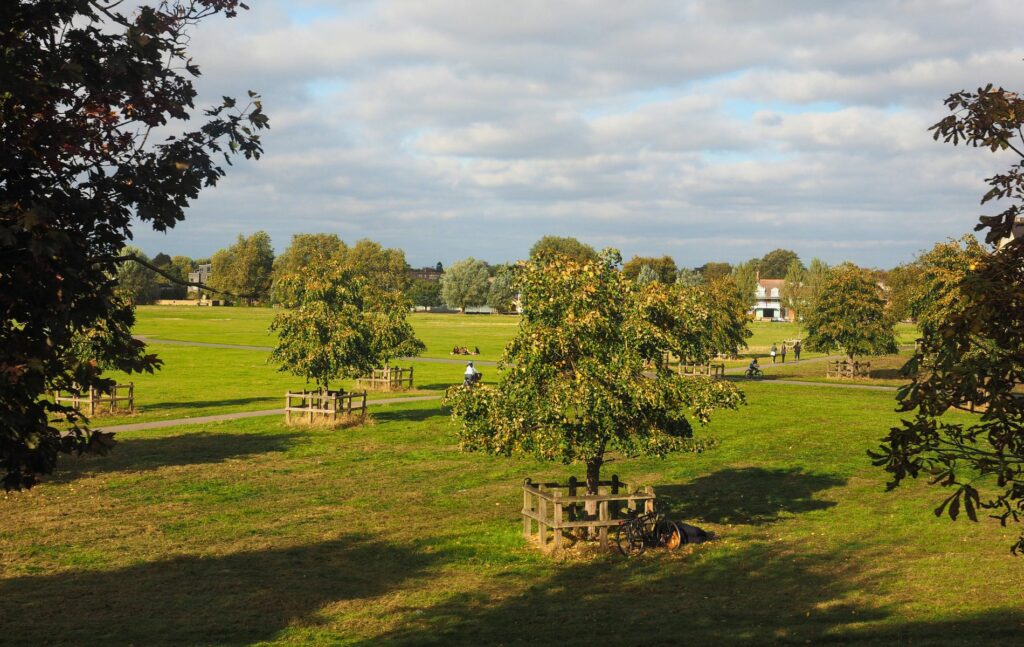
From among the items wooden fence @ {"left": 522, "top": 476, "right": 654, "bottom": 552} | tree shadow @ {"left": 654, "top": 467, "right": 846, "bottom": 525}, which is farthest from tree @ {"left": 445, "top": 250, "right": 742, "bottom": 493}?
tree shadow @ {"left": 654, "top": 467, "right": 846, "bottom": 525}

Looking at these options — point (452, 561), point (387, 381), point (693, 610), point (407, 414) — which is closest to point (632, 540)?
point (452, 561)

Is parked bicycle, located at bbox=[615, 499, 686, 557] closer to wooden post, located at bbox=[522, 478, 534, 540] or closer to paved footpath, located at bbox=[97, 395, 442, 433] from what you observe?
wooden post, located at bbox=[522, 478, 534, 540]

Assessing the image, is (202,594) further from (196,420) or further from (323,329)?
(196,420)

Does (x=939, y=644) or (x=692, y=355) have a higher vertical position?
(x=692, y=355)

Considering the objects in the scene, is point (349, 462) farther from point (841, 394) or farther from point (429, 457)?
point (841, 394)

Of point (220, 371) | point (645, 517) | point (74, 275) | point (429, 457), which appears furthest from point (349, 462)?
point (220, 371)

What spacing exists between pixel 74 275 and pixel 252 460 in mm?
25453

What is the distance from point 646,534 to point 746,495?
705cm

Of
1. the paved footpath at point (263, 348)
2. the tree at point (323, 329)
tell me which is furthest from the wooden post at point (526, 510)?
the paved footpath at point (263, 348)

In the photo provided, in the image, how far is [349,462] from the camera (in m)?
32.3

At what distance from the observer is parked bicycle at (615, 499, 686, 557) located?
21.1 metres

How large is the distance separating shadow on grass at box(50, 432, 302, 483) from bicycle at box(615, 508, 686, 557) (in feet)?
54.5

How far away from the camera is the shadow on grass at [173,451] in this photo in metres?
30.4

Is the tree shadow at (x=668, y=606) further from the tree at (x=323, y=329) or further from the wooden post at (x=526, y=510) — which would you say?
the tree at (x=323, y=329)
